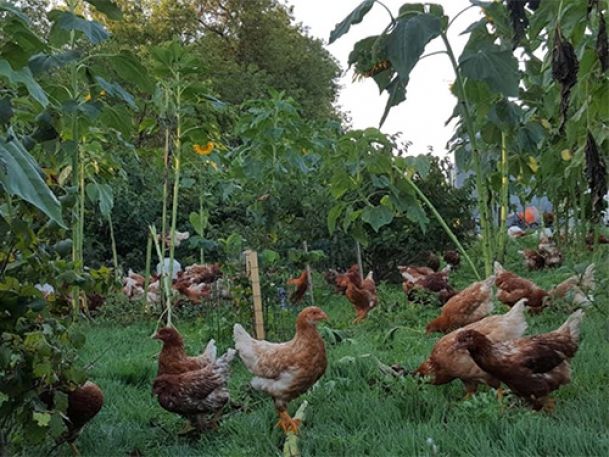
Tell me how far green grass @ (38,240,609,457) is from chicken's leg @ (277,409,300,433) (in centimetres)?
4

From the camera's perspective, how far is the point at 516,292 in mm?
4363

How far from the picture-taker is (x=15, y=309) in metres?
1.91

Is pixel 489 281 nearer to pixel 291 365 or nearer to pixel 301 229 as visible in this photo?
pixel 291 365

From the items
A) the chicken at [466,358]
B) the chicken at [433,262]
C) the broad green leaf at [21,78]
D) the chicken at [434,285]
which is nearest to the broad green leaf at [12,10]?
the broad green leaf at [21,78]

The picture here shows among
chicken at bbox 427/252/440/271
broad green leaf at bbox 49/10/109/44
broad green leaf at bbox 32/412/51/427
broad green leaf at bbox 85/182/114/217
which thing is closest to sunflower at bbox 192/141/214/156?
broad green leaf at bbox 85/182/114/217

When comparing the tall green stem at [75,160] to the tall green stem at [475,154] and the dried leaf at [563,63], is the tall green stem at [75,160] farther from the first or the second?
the dried leaf at [563,63]

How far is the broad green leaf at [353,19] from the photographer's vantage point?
97.0 inches

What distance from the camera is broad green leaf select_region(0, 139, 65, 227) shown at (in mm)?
1095

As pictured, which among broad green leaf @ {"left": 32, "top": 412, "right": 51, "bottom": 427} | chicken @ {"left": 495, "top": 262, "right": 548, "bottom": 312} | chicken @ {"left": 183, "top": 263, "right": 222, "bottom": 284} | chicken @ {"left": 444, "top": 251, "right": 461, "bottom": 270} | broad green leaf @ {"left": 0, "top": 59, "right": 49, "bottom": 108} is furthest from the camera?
chicken @ {"left": 444, "top": 251, "right": 461, "bottom": 270}

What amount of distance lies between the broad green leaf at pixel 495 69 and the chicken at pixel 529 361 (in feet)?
2.97

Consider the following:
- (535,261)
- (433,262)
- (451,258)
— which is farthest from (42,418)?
(451,258)

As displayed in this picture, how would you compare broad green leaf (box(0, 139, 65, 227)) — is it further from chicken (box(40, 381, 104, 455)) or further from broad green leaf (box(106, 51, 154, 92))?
broad green leaf (box(106, 51, 154, 92))

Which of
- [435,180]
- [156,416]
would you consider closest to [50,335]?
[156,416]

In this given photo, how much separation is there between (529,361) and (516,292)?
186cm
